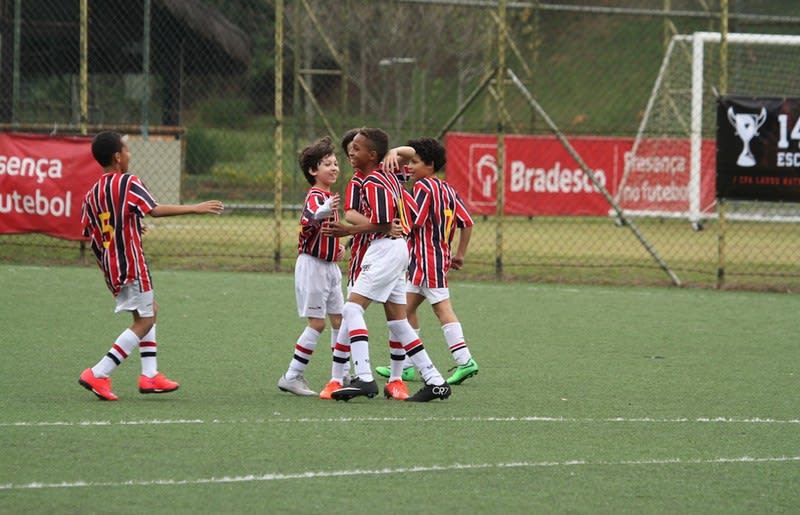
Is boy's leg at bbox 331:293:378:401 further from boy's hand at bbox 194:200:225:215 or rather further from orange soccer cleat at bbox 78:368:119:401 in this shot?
orange soccer cleat at bbox 78:368:119:401

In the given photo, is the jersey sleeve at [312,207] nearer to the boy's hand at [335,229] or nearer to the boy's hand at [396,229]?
the boy's hand at [335,229]

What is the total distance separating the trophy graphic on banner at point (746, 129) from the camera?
14.8m

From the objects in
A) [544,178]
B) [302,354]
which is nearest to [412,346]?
[302,354]

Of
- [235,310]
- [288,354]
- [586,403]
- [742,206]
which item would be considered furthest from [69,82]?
[586,403]

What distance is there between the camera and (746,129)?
14875 millimetres

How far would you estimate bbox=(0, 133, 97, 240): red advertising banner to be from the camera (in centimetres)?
1498

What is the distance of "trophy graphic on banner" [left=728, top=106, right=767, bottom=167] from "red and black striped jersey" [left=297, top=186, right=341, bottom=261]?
26.9 feet

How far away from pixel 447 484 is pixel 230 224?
53.1 ft

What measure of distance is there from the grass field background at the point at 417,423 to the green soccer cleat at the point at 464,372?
0.08m

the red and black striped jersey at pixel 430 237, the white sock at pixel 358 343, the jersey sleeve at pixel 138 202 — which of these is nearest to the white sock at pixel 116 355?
the jersey sleeve at pixel 138 202

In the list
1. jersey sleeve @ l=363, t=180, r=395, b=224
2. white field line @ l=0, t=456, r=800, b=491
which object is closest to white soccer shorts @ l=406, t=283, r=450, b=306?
jersey sleeve @ l=363, t=180, r=395, b=224

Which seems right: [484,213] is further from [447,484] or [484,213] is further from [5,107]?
[447,484]

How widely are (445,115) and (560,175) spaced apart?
63.6 ft

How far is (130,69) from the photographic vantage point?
26.4 metres
